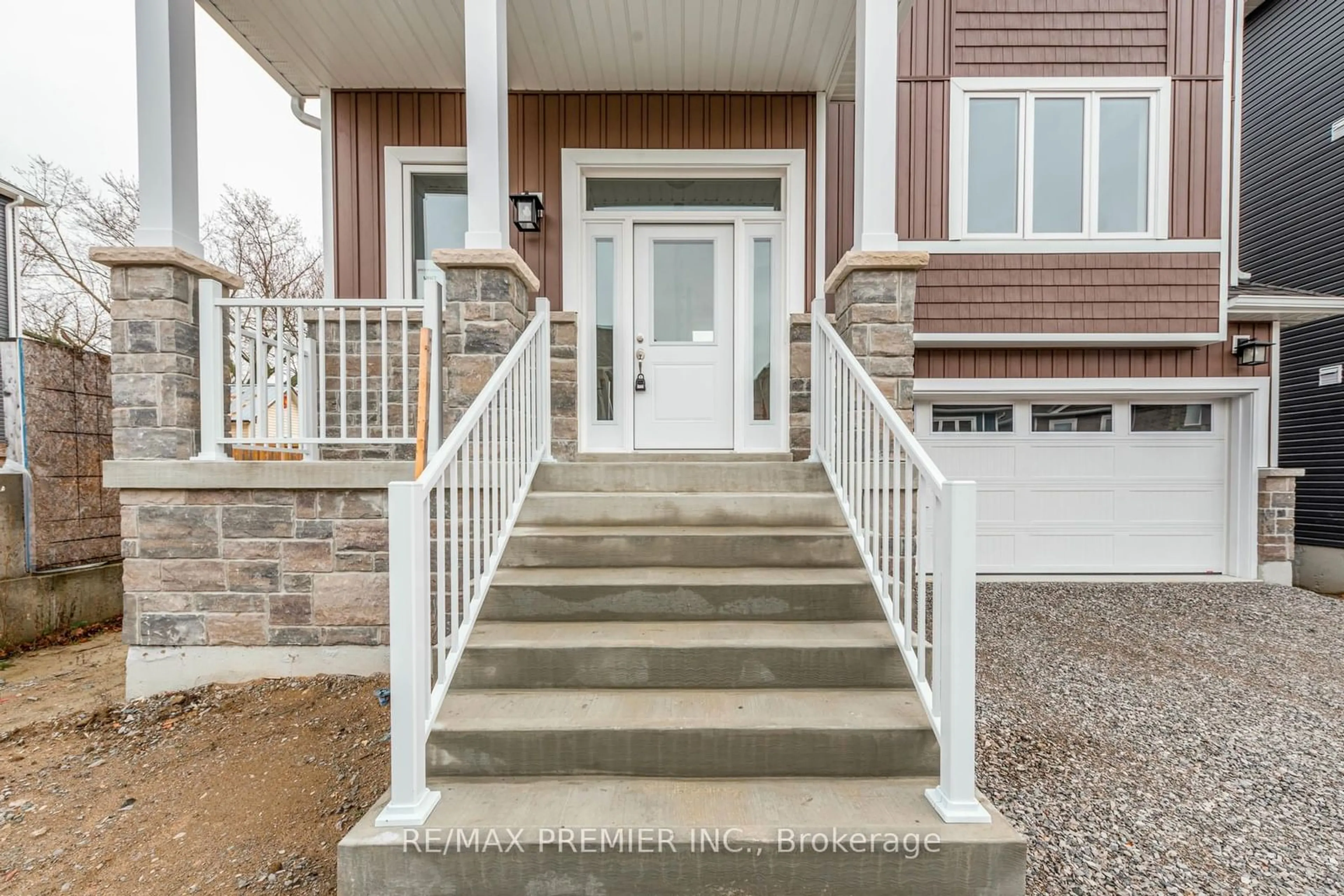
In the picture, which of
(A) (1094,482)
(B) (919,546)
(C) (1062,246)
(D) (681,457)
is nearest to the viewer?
(B) (919,546)

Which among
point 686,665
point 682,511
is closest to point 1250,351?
point 682,511

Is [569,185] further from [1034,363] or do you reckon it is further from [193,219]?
[1034,363]

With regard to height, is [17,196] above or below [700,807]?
above

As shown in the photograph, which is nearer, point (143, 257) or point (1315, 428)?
point (143, 257)

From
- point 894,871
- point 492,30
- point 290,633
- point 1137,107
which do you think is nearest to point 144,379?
point 290,633

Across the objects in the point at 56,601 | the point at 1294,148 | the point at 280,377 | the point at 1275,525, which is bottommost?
the point at 56,601

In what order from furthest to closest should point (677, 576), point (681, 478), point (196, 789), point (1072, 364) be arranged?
point (1072, 364)
point (681, 478)
point (677, 576)
point (196, 789)

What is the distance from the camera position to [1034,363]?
4727mm

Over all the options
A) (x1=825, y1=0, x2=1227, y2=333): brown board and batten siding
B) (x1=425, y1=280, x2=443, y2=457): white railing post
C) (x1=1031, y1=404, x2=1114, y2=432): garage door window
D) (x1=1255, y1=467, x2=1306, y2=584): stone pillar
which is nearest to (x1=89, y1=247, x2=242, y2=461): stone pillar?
(x1=425, y1=280, x2=443, y2=457): white railing post

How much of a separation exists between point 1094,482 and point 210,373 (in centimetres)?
606

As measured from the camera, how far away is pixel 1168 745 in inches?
95.0

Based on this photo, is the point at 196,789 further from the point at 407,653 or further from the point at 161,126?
the point at 161,126

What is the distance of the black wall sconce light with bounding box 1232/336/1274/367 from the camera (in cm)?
464

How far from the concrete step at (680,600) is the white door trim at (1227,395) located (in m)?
2.94
